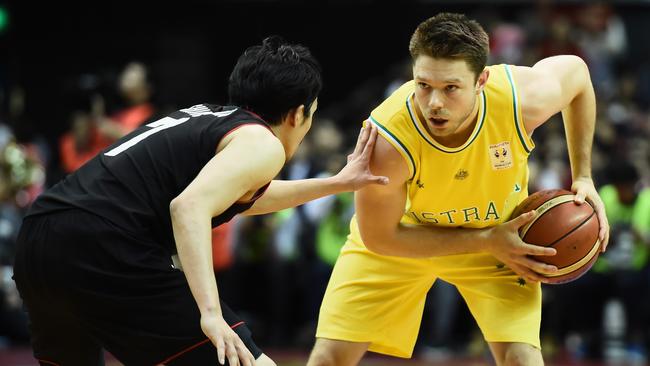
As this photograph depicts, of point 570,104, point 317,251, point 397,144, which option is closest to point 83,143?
point 317,251

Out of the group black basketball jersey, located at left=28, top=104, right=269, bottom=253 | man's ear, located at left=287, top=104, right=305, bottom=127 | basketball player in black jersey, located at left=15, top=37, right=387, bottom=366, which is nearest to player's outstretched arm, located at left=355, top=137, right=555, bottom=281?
man's ear, located at left=287, top=104, right=305, bottom=127

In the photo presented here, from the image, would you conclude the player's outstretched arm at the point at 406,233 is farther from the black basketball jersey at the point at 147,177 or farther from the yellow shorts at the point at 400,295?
the black basketball jersey at the point at 147,177

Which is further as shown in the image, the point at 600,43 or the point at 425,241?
the point at 600,43

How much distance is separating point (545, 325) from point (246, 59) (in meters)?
6.73

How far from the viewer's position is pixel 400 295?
5.13 meters

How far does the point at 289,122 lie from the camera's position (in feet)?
13.5

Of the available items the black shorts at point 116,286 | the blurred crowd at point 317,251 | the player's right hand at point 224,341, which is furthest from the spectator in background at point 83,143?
the player's right hand at point 224,341

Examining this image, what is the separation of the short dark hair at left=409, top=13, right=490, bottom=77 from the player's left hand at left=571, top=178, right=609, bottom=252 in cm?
93

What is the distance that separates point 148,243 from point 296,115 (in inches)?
32.8

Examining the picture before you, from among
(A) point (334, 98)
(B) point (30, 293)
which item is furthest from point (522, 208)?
(A) point (334, 98)

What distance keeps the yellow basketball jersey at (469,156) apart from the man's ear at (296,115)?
0.62 m

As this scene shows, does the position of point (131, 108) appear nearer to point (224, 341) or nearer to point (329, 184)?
point (329, 184)

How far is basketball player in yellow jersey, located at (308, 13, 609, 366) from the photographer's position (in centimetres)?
447

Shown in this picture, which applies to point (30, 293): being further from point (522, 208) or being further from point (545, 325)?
point (545, 325)
